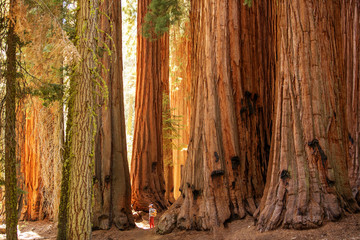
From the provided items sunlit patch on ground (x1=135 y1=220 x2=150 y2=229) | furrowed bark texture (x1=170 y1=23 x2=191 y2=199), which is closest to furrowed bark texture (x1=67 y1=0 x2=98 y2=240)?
sunlit patch on ground (x1=135 y1=220 x2=150 y2=229)

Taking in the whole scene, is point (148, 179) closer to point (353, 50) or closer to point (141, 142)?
point (141, 142)

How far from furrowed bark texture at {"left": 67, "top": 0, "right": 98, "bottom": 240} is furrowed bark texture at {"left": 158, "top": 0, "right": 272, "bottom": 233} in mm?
2808

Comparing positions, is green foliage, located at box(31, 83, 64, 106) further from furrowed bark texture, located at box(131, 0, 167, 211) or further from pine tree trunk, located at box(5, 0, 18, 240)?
furrowed bark texture, located at box(131, 0, 167, 211)

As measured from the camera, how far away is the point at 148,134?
45.3ft

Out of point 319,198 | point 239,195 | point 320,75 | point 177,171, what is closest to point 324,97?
point 320,75

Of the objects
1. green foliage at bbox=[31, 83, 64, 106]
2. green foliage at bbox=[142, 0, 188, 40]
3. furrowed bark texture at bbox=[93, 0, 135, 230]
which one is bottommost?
furrowed bark texture at bbox=[93, 0, 135, 230]

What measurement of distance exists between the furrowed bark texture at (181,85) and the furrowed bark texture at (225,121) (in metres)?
9.00

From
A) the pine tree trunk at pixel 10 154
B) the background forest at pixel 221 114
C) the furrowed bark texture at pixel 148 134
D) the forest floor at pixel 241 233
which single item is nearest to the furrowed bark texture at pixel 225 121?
the background forest at pixel 221 114

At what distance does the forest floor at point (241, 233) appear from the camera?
6.10 meters

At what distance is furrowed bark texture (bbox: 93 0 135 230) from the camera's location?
10.1m

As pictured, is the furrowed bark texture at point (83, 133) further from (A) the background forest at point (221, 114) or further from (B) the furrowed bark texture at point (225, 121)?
(B) the furrowed bark texture at point (225, 121)

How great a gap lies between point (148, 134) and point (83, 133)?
25.0ft

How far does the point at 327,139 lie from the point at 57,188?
23.1 ft

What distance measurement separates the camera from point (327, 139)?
693cm
